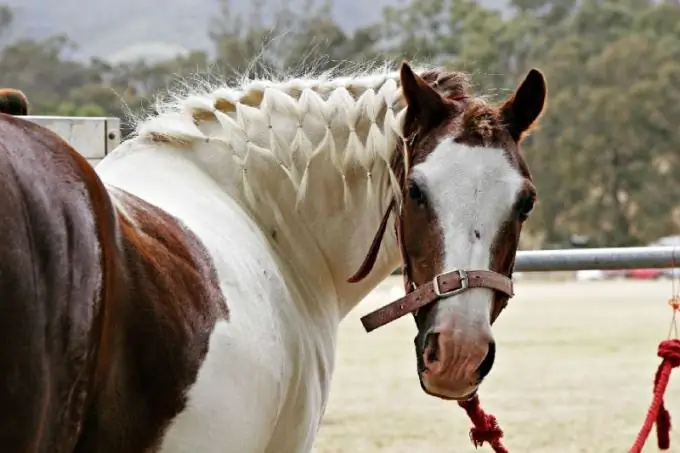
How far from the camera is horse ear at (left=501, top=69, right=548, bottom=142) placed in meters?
2.97

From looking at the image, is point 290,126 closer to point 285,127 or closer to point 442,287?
point 285,127

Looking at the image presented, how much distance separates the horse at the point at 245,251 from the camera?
1.99 metres

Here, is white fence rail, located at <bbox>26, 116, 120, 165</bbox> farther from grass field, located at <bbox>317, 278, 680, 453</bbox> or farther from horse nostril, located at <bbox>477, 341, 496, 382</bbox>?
horse nostril, located at <bbox>477, 341, 496, 382</bbox>

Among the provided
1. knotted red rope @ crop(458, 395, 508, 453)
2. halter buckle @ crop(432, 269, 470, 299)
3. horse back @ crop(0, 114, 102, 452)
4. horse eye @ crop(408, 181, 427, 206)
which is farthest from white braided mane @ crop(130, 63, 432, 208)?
horse back @ crop(0, 114, 102, 452)

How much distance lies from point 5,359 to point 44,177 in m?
0.39

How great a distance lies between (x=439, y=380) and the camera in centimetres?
260

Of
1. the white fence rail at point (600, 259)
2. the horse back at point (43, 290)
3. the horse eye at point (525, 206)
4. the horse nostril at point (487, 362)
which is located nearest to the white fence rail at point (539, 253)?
the white fence rail at point (600, 259)

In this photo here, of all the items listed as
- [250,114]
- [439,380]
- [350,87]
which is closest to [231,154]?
[250,114]

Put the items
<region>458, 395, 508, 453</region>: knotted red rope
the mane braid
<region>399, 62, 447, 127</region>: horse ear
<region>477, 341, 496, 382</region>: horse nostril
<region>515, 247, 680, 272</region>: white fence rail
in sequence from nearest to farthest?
<region>477, 341, 496, 382</region>: horse nostril < <region>399, 62, 447, 127</region>: horse ear < the mane braid < <region>458, 395, 508, 453</region>: knotted red rope < <region>515, 247, 680, 272</region>: white fence rail

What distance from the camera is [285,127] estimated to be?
3256mm

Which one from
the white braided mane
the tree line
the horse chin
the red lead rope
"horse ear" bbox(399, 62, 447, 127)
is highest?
"horse ear" bbox(399, 62, 447, 127)

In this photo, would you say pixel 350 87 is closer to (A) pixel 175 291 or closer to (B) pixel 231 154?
(B) pixel 231 154

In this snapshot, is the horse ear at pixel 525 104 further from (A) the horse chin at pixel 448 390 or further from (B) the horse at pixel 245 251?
(A) the horse chin at pixel 448 390

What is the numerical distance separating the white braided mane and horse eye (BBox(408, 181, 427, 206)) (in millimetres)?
341
